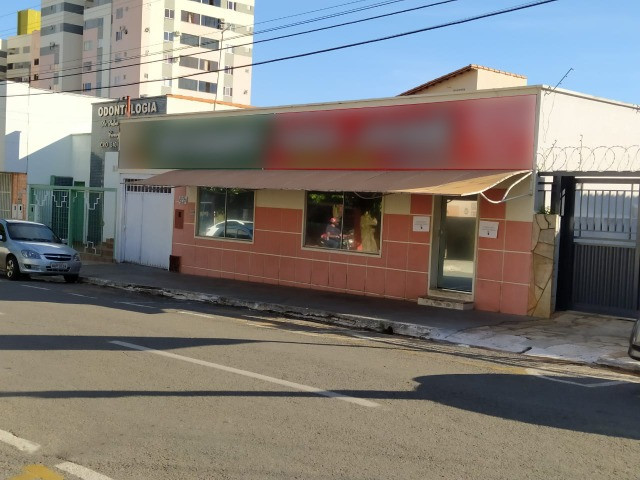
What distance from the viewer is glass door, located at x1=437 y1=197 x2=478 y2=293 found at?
51.1 ft

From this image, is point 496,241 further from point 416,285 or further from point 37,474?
point 37,474

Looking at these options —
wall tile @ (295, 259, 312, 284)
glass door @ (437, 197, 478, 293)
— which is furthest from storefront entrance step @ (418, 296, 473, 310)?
wall tile @ (295, 259, 312, 284)

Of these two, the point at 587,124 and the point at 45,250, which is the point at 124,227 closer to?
the point at 45,250

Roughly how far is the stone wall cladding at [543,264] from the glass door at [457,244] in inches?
53.7

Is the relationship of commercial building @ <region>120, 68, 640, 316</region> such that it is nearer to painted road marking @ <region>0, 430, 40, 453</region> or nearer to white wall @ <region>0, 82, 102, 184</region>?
painted road marking @ <region>0, 430, 40, 453</region>

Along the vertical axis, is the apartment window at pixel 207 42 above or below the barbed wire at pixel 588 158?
above

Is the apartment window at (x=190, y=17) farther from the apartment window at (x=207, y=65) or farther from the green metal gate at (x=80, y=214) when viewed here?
the green metal gate at (x=80, y=214)

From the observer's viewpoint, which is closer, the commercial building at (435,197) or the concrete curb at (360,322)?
the concrete curb at (360,322)

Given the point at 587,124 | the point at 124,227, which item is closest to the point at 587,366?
the point at 587,124

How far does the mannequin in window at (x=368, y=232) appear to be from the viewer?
17.2 m

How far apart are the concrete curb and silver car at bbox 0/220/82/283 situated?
168 centimetres

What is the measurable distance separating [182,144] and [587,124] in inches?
454

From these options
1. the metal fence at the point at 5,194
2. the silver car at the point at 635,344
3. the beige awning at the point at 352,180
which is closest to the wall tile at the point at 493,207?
the beige awning at the point at 352,180

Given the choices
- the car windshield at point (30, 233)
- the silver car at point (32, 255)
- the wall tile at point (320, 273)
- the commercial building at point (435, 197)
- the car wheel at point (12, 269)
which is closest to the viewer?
the commercial building at point (435, 197)
